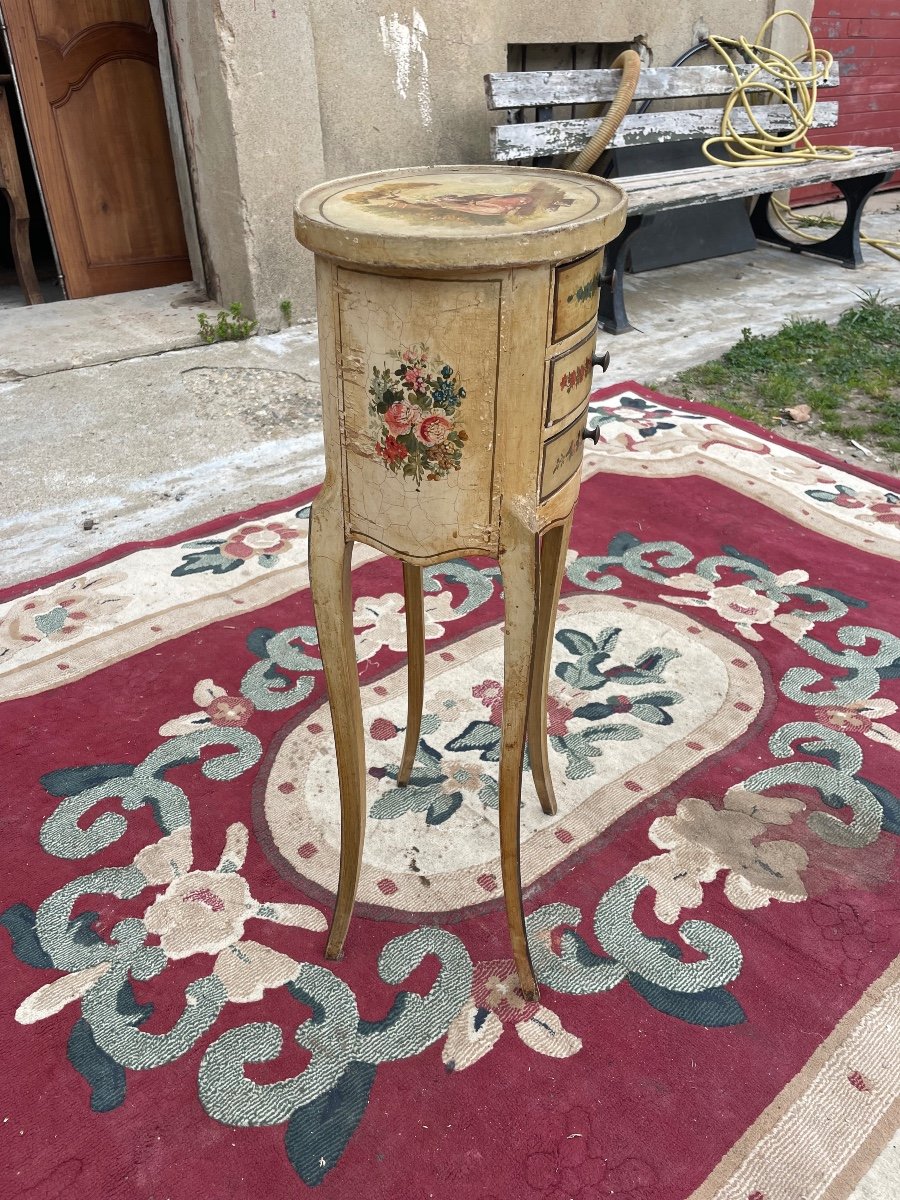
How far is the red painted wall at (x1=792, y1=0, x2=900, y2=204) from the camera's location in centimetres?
679

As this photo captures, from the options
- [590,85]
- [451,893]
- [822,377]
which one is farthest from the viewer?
[590,85]

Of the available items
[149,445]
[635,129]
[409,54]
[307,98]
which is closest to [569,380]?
[149,445]

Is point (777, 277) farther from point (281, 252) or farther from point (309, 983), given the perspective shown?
point (309, 983)

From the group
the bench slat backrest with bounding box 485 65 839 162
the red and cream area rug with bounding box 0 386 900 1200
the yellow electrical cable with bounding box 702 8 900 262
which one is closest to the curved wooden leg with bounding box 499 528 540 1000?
the red and cream area rug with bounding box 0 386 900 1200

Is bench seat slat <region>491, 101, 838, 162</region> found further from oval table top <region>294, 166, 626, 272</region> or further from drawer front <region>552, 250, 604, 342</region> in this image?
drawer front <region>552, 250, 604, 342</region>

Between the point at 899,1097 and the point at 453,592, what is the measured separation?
1.55 meters

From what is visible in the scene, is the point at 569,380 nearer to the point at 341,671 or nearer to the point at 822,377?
the point at 341,671

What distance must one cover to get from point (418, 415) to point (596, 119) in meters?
4.37

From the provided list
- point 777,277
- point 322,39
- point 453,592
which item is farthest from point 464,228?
point 777,277

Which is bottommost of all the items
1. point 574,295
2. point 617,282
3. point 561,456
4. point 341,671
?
point 617,282

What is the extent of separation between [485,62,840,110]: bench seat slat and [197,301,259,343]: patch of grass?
5.28ft

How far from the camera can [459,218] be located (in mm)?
1150

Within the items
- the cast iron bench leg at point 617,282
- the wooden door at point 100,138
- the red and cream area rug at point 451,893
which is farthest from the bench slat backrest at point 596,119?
the red and cream area rug at point 451,893

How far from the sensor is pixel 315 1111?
4.20 feet
